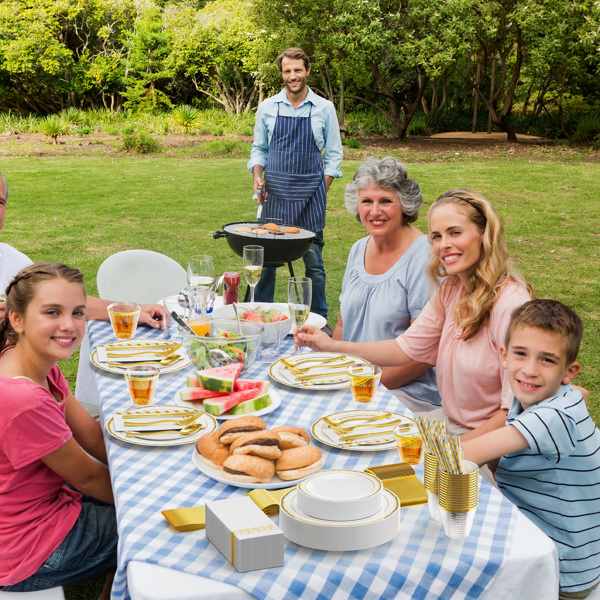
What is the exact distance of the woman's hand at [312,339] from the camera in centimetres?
274

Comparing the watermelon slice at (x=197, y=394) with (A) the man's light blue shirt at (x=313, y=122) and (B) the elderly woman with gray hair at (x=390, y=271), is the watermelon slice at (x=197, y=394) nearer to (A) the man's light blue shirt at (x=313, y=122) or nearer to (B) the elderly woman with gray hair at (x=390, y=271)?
(B) the elderly woman with gray hair at (x=390, y=271)

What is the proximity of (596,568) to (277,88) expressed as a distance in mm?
19344

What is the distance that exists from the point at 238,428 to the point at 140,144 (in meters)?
14.8

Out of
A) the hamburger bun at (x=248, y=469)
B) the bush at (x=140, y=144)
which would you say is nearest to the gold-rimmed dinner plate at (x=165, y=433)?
the hamburger bun at (x=248, y=469)

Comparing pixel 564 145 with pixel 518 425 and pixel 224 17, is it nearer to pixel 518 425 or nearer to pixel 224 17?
pixel 224 17

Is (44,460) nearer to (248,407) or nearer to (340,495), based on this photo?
(248,407)

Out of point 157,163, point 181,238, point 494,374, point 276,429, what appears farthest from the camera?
point 157,163

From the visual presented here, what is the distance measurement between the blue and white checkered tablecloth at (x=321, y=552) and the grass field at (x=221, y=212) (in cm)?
355

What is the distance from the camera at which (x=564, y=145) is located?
16.3m

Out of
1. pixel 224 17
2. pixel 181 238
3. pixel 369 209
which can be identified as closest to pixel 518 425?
pixel 369 209

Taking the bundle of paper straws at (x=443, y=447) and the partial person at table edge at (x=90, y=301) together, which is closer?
the bundle of paper straws at (x=443, y=447)

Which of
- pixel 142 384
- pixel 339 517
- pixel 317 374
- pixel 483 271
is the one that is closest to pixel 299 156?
pixel 483 271

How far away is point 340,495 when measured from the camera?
146 cm

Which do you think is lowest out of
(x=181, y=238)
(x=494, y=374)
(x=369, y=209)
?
(x=181, y=238)
